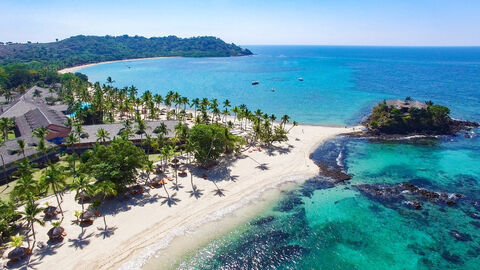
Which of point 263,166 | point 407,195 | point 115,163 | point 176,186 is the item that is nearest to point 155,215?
point 176,186

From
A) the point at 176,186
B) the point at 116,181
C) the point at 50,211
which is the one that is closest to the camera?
the point at 50,211

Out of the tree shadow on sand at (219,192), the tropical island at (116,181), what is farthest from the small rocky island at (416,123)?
the tree shadow on sand at (219,192)

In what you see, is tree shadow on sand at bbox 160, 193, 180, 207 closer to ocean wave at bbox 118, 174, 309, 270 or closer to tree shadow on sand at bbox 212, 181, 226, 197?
ocean wave at bbox 118, 174, 309, 270

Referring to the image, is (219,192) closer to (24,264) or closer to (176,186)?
(176,186)

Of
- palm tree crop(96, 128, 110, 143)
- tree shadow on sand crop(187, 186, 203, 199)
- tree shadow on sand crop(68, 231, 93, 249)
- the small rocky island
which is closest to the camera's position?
tree shadow on sand crop(68, 231, 93, 249)

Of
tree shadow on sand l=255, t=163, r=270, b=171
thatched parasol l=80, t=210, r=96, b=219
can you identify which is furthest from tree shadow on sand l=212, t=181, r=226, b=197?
thatched parasol l=80, t=210, r=96, b=219

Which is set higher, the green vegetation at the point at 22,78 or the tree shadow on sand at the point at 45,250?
the green vegetation at the point at 22,78

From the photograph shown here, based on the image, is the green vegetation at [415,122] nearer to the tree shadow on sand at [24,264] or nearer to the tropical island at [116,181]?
the tropical island at [116,181]
